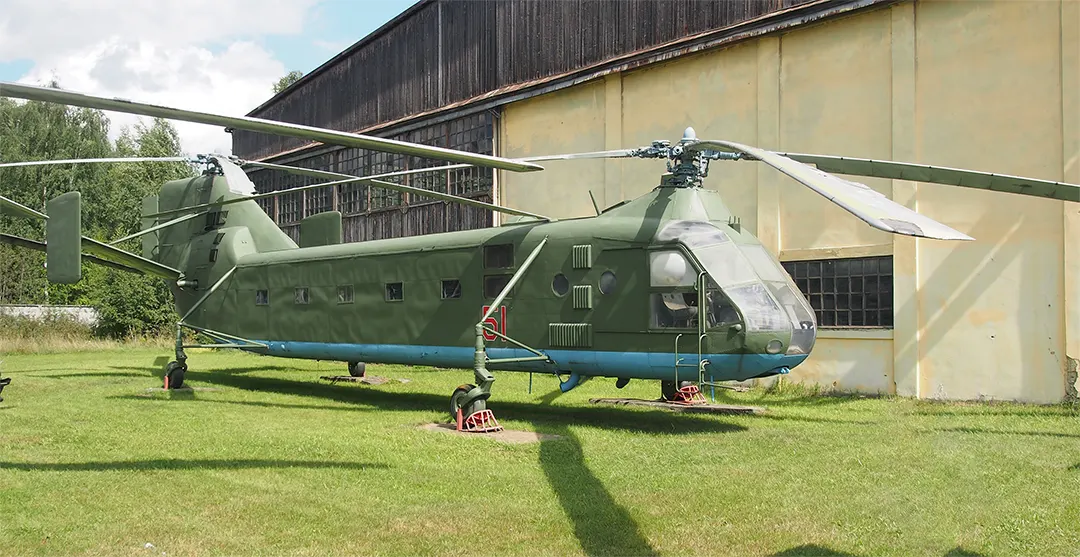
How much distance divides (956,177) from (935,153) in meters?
8.46

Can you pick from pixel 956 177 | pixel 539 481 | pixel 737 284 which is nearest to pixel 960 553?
pixel 956 177

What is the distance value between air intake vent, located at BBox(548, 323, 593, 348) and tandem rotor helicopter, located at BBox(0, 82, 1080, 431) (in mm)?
15

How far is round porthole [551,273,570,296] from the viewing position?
448 inches

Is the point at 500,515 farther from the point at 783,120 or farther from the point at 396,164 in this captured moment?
the point at 396,164

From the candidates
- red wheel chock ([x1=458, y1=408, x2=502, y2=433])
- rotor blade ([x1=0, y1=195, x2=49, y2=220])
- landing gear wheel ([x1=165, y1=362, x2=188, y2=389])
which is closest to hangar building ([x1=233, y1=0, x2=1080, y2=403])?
red wheel chock ([x1=458, y1=408, x2=502, y2=433])

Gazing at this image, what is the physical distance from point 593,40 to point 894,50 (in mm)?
7282

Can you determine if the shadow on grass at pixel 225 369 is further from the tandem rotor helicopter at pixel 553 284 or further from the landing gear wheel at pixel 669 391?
the landing gear wheel at pixel 669 391

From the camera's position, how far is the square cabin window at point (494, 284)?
1213 centimetres

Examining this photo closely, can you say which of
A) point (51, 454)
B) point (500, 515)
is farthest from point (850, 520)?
point (51, 454)

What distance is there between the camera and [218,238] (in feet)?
55.8

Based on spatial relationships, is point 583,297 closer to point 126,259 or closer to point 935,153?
point 935,153

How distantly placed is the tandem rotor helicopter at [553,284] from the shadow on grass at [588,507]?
188 cm

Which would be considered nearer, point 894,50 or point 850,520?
point 850,520

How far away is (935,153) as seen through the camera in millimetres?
14578
